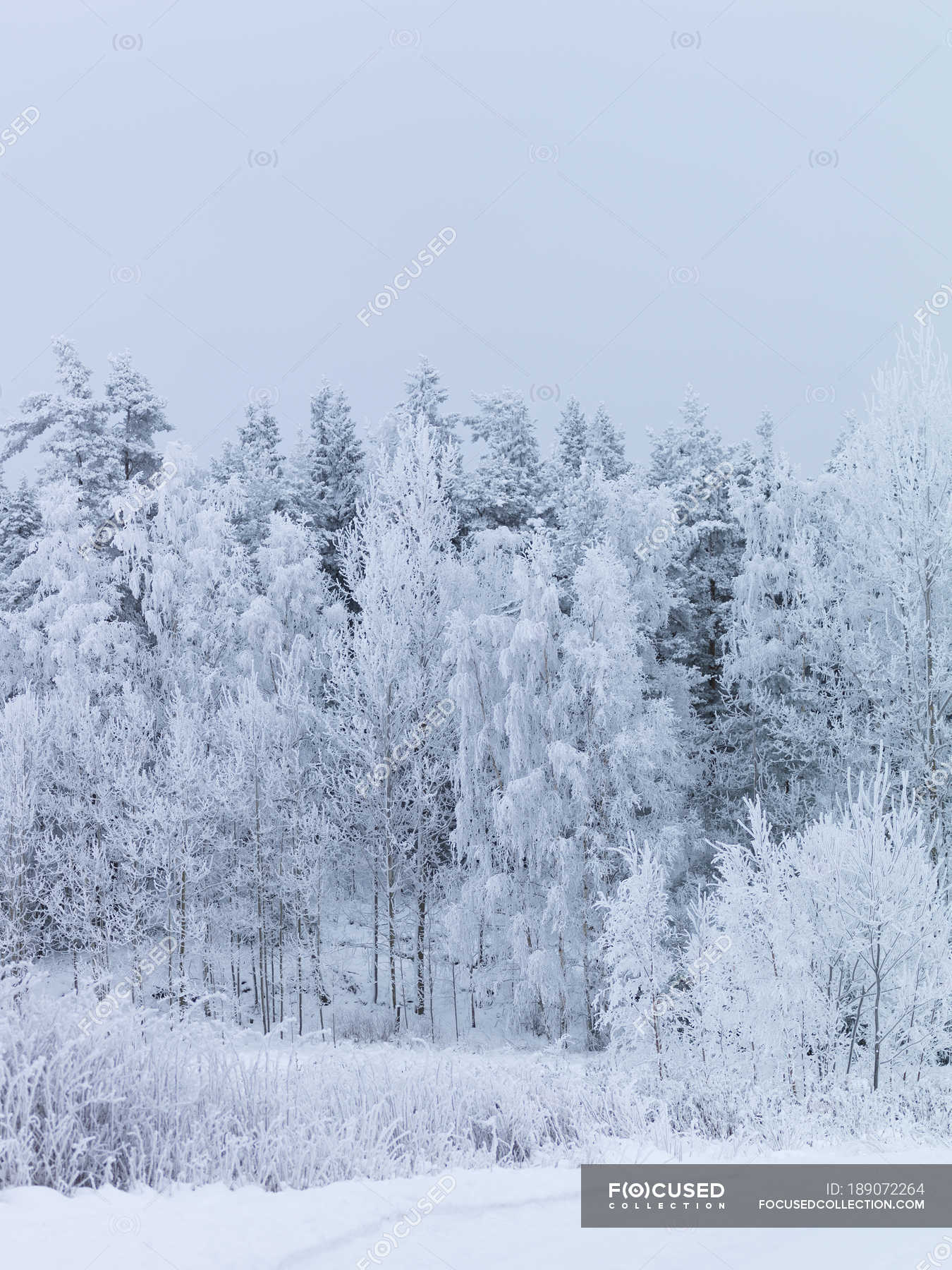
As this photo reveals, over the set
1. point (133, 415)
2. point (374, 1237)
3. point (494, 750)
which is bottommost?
point (374, 1237)

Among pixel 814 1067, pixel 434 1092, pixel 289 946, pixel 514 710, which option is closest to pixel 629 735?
pixel 514 710

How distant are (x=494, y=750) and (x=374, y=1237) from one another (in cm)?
1479

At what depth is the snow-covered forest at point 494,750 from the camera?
1015 cm

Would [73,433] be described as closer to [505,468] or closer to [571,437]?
[505,468]

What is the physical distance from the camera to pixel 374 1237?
3363 millimetres

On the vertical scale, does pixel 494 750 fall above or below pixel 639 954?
above

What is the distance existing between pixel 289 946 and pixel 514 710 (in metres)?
8.65

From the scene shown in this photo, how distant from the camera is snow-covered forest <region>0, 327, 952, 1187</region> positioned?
10148mm

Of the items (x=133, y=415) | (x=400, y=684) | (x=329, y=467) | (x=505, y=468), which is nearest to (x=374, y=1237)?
(x=400, y=684)

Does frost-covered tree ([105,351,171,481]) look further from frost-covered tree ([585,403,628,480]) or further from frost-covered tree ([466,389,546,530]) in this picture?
frost-covered tree ([585,403,628,480])

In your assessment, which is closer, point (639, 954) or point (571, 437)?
point (639, 954)

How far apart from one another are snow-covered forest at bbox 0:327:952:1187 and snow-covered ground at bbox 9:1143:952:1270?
5.74 metres

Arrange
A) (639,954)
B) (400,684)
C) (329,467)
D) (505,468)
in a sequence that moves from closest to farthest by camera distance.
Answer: (639,954) → (400,684) → (505,468) → (329,467)

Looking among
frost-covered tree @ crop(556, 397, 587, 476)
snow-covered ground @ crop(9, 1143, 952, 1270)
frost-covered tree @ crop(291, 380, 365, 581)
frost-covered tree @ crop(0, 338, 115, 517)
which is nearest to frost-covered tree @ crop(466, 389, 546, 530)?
frost-covered tree @ crop(556, 397, 587, 476)
